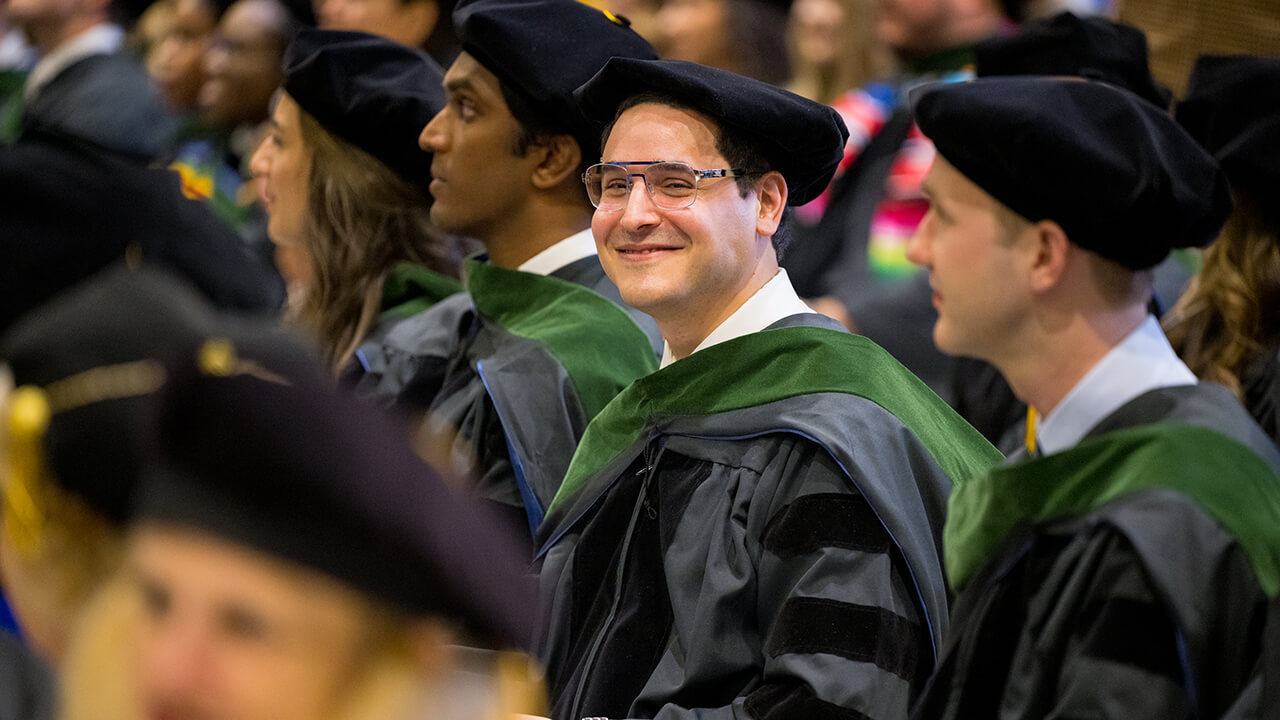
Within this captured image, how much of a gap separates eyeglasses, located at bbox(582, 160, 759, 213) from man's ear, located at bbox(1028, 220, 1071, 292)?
83 centimetres

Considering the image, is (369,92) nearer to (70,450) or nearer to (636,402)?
(636,402)

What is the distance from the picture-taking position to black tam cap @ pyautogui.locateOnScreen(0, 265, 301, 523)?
4.30 feet

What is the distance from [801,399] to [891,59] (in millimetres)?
3655

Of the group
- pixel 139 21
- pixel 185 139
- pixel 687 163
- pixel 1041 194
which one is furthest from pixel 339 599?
pixel 139 21

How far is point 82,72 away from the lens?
6.72 m

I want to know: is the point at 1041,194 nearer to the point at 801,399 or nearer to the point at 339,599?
the point at 801,399

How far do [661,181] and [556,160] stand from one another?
0.92 metres

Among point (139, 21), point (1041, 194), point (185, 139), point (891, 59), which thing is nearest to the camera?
point (1041, 194)

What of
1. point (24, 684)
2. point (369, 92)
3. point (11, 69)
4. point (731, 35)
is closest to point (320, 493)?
point (24, 684)

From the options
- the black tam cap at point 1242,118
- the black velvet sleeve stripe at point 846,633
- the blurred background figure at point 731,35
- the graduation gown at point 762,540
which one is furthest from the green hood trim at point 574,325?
the blurred background figure at point 731,35

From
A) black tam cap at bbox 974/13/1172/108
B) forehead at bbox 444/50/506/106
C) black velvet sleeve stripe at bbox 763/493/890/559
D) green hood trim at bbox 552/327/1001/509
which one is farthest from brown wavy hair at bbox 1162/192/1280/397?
forehead at bbox 444/50/506/106

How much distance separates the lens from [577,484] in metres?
3.21

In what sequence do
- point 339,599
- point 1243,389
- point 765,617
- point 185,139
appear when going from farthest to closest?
1. point 185,139
2. point 1243,389
3. point 765,617
4. point 339,599

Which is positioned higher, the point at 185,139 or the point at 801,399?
the point at 801,399
